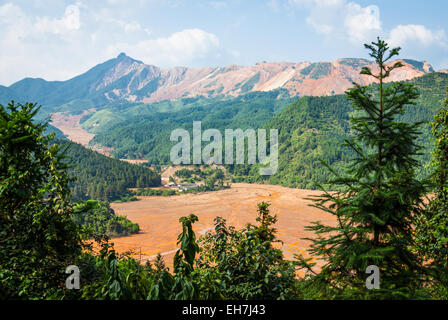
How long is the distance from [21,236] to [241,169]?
9060 centimetres

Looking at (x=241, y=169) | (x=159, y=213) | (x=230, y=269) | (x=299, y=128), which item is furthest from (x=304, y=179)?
(x=230, y=269)

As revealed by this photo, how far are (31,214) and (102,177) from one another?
72.5 meters

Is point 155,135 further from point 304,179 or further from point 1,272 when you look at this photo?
point 1,272

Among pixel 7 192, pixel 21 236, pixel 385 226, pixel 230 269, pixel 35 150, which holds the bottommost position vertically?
pixel 230 269

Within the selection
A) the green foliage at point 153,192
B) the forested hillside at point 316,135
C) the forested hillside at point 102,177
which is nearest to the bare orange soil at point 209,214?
the green foliage at point 153,192

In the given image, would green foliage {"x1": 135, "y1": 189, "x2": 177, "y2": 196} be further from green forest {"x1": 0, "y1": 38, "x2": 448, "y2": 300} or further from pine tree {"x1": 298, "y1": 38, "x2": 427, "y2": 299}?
pine tree {"x1": 298, "y1": 38, "x2": 427, "y2": 299}

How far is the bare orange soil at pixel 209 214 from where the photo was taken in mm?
34594

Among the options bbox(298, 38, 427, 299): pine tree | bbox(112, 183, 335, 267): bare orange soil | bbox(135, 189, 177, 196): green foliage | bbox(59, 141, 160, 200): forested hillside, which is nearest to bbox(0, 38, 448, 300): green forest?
bbox(298, 38, 427, 299): pine tree

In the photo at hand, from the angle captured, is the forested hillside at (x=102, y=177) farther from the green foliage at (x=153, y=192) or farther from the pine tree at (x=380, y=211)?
the pine tree at (x=380, y=211)

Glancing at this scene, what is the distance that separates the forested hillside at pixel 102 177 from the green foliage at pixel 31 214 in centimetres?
6223

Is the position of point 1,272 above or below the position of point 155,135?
below

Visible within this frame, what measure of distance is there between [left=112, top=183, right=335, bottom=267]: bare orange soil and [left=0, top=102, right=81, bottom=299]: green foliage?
22202 millimetres

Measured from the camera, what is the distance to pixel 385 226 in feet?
13.4
